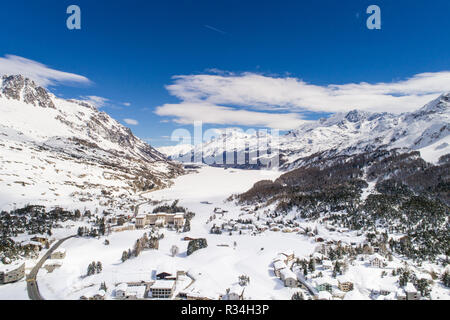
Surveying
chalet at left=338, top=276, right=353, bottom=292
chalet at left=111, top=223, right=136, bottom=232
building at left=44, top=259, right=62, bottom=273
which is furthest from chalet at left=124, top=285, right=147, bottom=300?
chalet at left=111, top=223, right=136, bottom=232

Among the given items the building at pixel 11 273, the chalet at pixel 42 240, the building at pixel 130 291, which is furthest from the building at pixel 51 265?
the building at pixel 130 291

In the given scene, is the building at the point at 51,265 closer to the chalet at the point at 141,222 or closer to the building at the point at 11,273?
the building at the point at 11,273

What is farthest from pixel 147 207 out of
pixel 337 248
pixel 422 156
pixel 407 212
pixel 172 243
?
pixel 422 156

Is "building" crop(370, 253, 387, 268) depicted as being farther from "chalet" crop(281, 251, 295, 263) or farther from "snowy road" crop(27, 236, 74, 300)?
"snowy road" crop(27, 236, 74, 300)

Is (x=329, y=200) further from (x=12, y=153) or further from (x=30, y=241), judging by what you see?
(x=12, y=153)
